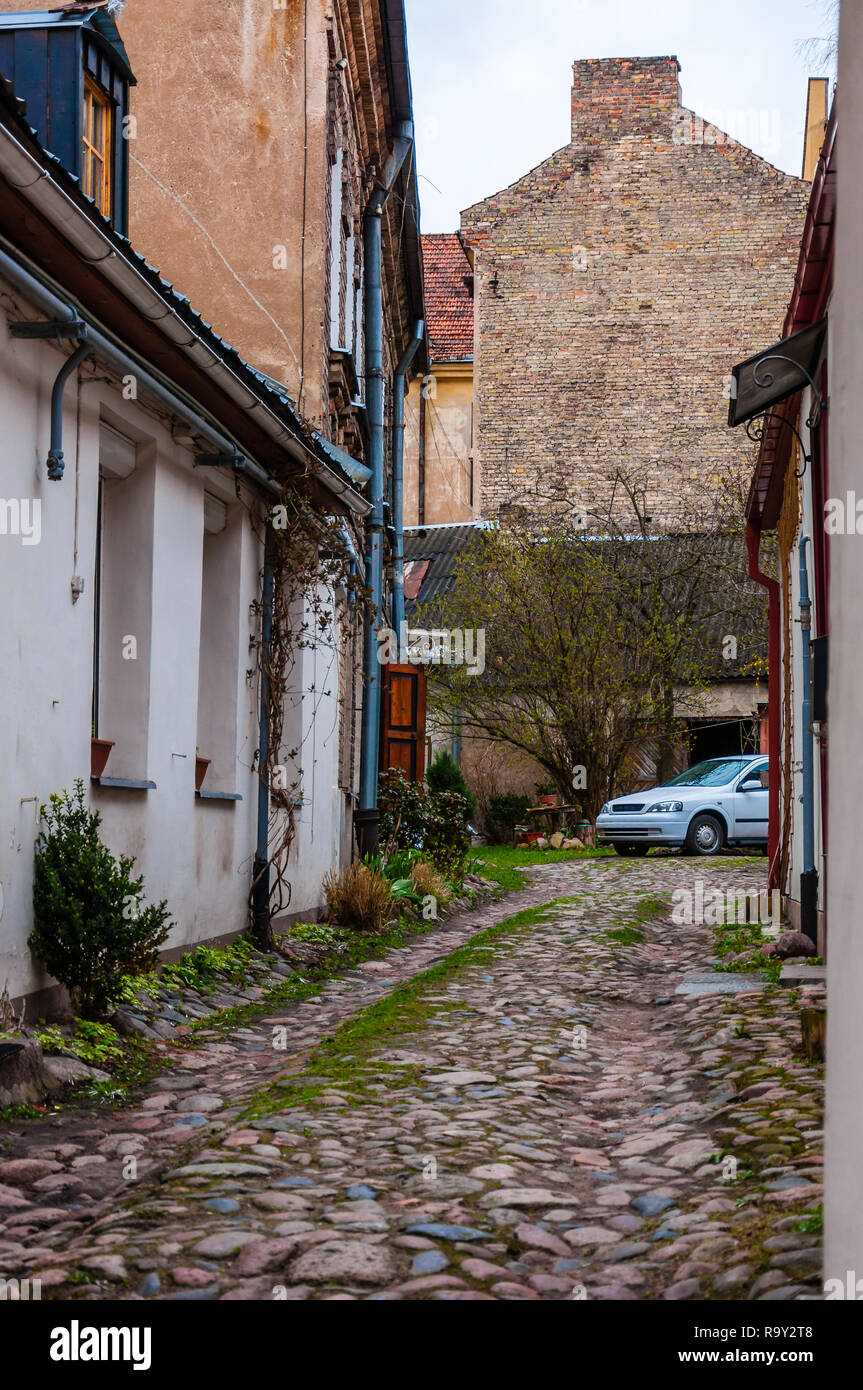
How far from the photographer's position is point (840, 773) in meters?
3.07

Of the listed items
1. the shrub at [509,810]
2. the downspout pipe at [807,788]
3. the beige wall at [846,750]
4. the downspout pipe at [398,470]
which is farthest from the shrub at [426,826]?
the beige wall at [846,750]

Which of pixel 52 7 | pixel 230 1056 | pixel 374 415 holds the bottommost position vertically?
pixel 230 1056

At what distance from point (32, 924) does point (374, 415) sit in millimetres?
9632

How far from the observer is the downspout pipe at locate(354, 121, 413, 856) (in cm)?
1439

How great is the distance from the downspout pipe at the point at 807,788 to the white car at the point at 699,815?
11305mm

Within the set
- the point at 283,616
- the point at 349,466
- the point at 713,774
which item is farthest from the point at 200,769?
the point at 713,774

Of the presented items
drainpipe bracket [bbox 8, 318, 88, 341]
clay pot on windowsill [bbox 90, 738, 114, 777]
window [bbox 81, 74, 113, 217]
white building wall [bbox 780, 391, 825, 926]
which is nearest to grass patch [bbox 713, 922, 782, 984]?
white building wall [bbox 780, 391, 825, 926]

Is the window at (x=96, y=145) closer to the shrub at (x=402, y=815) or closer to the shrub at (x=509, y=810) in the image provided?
the shrub at (x=402, y=815)

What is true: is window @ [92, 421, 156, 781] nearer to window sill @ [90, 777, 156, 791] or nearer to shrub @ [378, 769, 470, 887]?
window sill @ [90, 777, 156, 791]

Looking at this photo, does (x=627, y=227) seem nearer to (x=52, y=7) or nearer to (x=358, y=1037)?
(x=52, y=7)

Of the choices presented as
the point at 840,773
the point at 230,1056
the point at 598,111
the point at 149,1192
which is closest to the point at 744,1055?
the point at 230,1056

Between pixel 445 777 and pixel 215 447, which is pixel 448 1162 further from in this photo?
pixel 445 777

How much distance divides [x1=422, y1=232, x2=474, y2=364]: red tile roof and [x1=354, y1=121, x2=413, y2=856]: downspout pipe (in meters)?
18.7

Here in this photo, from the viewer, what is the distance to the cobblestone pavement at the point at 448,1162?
376 cm
